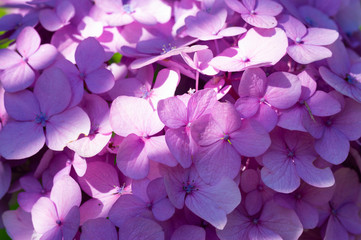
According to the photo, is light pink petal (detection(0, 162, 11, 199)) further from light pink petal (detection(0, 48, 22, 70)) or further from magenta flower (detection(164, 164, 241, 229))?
magenta flower (detection(164, 164, 241, 229))

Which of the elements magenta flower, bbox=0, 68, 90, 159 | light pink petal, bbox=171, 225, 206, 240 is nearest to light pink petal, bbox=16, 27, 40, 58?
magenta flower, bbox=0, 68, 90, 159

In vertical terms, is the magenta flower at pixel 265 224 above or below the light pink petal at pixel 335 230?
above

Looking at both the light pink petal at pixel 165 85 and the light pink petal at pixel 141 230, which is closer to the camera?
the light pink petal at pixel 141 230

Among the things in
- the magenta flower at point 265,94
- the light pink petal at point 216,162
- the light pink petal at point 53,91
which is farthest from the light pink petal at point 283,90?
the light pink petal at point 53,91

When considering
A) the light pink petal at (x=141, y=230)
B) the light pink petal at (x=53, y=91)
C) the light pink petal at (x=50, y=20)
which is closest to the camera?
the light pink petal at (x=141, y=230)

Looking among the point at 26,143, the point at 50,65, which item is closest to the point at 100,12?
the point at 50,65

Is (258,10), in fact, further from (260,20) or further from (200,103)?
(200,103)

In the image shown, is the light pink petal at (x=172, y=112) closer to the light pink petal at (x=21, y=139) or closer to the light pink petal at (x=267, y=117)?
the light pink petal at (x=267, y=117)
